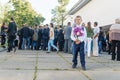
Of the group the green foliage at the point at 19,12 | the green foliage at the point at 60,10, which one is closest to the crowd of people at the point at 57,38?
the green foliage at the point at 19,12

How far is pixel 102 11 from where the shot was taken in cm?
3102

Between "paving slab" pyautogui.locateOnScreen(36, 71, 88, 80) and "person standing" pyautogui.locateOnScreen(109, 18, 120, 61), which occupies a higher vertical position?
"person standing" pyautogui.locateOnScreen(109, 18, 120, 61)

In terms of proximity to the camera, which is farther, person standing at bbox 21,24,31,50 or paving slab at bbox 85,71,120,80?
person standing at bbox 21,24,31,50

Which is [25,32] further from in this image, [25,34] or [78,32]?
[78,32]

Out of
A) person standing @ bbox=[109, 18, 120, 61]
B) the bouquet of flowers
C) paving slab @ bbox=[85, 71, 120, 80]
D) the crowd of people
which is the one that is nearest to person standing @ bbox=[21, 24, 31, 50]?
the crowd of people

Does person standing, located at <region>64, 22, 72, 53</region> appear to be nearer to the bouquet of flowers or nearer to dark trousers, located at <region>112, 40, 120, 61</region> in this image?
dark trousers, located at <region>112, 40, 120, 61</region>

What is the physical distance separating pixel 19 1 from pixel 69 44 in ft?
146

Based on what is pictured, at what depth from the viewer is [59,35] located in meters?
25.0

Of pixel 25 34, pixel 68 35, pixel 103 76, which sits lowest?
pixel 103 76

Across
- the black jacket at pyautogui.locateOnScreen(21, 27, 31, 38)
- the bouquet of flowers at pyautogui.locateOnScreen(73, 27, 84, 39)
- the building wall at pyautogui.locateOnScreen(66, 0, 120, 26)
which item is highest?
the building wall at pyautogui.locateOnScreen(66, 0, 120, 26)

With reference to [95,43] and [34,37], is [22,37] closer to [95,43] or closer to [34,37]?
[34,37]

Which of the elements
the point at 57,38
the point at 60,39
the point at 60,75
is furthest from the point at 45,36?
the point at 60,75

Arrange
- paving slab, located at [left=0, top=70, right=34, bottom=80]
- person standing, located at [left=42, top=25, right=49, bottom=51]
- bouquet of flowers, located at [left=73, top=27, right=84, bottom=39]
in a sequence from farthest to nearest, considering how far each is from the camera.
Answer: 1. person standing, located at [left=42, top=25, right=49, bottom=51]
2. bouquet of flowers, located at [left=73, top=27, right=84, bottom=39]
3. paving slab, located at [left=0, top=70, right=34, bottom=80]

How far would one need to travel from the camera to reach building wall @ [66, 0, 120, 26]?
86.3 ft
